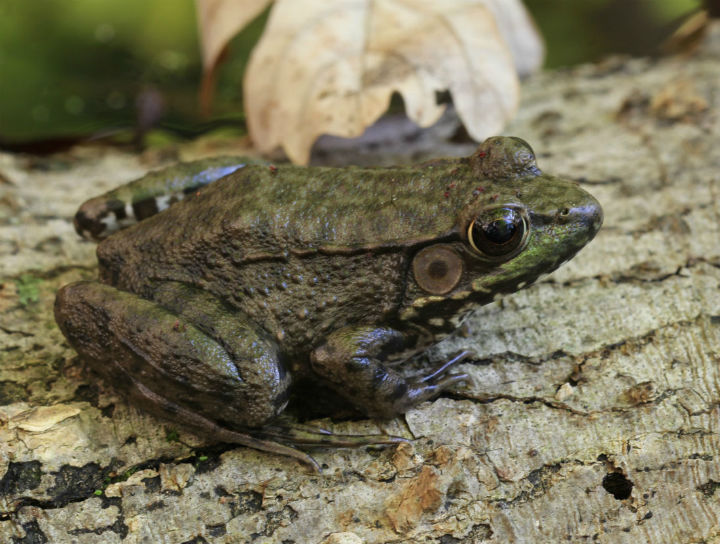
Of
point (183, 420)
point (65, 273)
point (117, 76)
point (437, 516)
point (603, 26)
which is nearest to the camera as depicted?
point (437, 516)

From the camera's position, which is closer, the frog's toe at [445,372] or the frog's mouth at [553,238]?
the frog's mouth at [553,238]

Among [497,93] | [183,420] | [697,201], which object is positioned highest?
[497,93]

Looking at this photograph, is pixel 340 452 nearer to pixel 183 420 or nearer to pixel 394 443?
pixel 394 443

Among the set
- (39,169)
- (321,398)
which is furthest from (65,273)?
(321,398)

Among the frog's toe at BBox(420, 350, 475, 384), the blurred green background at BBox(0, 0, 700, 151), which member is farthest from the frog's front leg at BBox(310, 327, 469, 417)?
the blurred green background at BBox(0, 0, 700, 151)

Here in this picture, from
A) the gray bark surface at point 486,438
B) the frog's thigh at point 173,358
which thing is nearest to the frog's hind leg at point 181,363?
the frog's thigh at point 173,358

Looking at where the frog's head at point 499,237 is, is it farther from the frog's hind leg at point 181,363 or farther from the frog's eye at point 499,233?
the frog's hind leg at point 181,363
